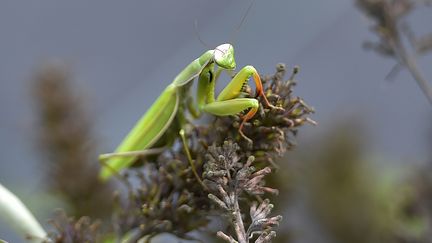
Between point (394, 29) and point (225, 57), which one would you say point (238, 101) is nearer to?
point (225, 57)

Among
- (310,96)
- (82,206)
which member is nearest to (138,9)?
(310,96)

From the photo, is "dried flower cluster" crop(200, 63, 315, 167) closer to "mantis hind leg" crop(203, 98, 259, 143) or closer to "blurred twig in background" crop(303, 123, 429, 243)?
"mantis hind leg" crop(203, 98, 259, 143)

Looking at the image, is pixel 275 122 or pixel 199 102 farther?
pixel 199 102

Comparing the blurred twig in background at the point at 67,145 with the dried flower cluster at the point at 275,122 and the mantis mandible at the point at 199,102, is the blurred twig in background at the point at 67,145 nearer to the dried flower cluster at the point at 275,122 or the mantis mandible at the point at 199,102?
the mantis mandible at the point at 199,102

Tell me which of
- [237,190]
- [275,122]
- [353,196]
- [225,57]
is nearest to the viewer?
[237,190]

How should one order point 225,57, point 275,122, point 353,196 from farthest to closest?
point 353,196
point 225,57
point 275,122

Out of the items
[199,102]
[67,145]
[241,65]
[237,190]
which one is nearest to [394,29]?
[241,65]

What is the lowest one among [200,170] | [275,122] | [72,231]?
[72,231]

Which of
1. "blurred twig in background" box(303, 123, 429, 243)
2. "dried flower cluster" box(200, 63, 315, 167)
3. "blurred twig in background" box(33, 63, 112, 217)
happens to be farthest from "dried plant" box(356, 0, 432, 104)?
"blurred twig in background" box(33, 63, 112, 217)

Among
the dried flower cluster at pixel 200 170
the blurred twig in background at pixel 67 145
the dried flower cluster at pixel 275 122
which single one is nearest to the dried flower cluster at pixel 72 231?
the dried flower cluster at pixel 200 170
